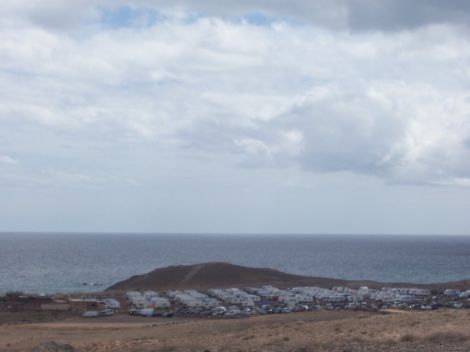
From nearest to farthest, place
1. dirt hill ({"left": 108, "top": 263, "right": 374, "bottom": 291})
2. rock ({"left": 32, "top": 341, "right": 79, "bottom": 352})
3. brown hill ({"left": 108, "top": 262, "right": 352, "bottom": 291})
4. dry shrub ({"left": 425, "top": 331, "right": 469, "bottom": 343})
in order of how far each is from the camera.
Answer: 1. dry shrub ({"left": 425, "top": 331, "right": 469, "bottom": 343})
2. rock ({"left": 32, "top": 341, "right": 79, "bottom": 352})
3. dirt hill ({"left": 108, "top": 263, "right": 374, "bottom": 291})
4. brown hill ({"left": 108, "top": 262, "right": 352, "bottom": 291})

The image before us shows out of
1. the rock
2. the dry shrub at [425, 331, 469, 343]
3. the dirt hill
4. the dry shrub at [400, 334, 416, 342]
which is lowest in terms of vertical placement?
the dirt hill

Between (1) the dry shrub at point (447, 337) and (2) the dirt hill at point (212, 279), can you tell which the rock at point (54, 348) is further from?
(2) the dirt hill at point (212, 279)

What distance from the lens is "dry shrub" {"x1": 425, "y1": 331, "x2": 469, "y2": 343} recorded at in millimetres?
21161

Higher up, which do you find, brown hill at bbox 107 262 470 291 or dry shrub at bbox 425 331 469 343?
dry shrub at bbox 425 331 469 343

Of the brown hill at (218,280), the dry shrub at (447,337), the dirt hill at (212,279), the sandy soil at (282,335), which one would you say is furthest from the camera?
the dirt hill at (212,279)

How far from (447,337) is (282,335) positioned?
6304 mm

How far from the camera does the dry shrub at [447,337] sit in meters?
21.2

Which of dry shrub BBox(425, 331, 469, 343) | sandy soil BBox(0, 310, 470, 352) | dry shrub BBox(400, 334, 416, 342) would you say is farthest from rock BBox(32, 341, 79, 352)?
dry shrub BBox(425, 331, 469, 343)

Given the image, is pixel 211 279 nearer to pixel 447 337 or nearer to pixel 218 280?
pixel 218 280

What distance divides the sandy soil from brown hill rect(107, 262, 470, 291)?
3519 cm

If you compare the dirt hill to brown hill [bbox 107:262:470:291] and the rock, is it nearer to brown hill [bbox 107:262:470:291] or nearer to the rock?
brown hill [bbox 107:262:470:291]

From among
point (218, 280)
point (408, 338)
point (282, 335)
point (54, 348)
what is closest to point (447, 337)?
point (408, 338)

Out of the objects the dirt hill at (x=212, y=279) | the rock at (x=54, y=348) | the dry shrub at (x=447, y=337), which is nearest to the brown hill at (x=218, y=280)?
the dirt hill at (x=212, y=279)

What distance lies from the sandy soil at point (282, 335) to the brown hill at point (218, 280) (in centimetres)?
3519
